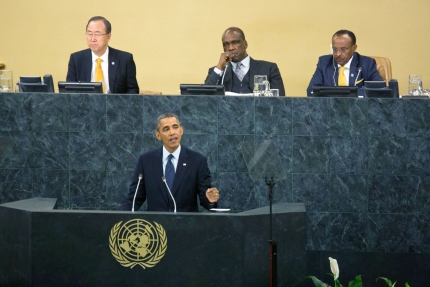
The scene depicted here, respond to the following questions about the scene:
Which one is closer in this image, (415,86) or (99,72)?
(415,86)

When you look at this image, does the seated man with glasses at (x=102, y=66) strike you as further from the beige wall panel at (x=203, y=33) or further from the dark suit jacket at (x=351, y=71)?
the beige wall panel at (x=203, y=33)

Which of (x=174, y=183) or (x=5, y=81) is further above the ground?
(x=5, y=81)

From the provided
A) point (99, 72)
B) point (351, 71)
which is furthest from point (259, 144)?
point (99, 72)

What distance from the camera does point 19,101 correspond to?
6.57 m

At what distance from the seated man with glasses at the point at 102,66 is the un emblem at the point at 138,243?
2.31 meters

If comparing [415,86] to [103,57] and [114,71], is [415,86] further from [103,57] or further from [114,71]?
[103,57]

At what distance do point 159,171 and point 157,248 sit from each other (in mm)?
943

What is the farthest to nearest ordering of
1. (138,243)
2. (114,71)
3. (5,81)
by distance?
(114,71)
(5,81)
(138,243)

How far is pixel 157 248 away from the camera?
5.19 meters

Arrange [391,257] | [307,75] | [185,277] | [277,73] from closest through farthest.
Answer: [185,277] < [391,257] < [277,73] < [307,75]

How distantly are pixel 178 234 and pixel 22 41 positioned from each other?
16.6 ft

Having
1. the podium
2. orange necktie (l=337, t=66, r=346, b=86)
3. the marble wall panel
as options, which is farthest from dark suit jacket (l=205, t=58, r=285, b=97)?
the podium

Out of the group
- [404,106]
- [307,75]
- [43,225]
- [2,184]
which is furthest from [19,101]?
[307,75]

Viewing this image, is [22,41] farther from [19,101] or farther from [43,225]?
[43,225]
